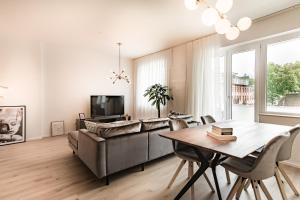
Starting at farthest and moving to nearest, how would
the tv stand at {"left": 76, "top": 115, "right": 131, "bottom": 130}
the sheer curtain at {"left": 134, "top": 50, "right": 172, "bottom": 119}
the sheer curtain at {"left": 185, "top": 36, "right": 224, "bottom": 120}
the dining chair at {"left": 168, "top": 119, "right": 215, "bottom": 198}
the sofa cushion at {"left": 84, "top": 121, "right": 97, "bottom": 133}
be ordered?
the sheer curtain at {"left": 134, "top": 50, "right": 172, "bottom": 119} → the tv stand at {"left": 76, "top": 115, "right": 131, "bottom": 130} → the sheer curtain at {"left": 185, "top": 36, "right": 224, "bottom": 120} → the sofa cushion at {"left": 84, "top": 121, "right": 97, "bottom": 133} → the dining chair at {"left": 168, "top": 119, "right": 215, "bottom": 198}

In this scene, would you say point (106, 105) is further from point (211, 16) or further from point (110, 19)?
point (211, 16)

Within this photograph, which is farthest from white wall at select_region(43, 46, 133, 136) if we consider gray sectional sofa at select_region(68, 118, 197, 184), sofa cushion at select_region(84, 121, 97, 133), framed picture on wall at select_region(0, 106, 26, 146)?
sofa cushion at select_region(84, 121, 97, 133)

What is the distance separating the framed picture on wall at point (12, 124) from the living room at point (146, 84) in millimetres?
21

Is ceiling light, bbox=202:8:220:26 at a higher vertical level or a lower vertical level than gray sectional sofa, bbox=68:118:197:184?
higher

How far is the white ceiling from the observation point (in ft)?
8.84

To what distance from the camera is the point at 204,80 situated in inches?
161

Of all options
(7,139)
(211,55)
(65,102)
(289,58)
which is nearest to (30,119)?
(7,139)

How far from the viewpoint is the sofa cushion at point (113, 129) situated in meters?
2.37

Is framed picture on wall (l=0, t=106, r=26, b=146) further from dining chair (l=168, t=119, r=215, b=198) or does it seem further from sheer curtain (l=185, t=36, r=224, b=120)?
sheer curtain (l=185, t=36, r=224, b=120)

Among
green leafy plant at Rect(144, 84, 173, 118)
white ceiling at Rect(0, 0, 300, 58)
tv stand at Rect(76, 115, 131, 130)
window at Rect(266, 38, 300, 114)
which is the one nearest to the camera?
white ceiling at Rect(0, 0, 300, 58)

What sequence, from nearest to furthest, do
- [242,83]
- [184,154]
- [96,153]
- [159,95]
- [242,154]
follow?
[242,154]
[184,154]
[96,153]
[242,83]
[159,95]

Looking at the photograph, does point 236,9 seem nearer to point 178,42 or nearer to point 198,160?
point 178,42

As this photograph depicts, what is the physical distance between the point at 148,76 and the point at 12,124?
13.5 feet

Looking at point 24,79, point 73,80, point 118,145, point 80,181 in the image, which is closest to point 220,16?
point 118,145
